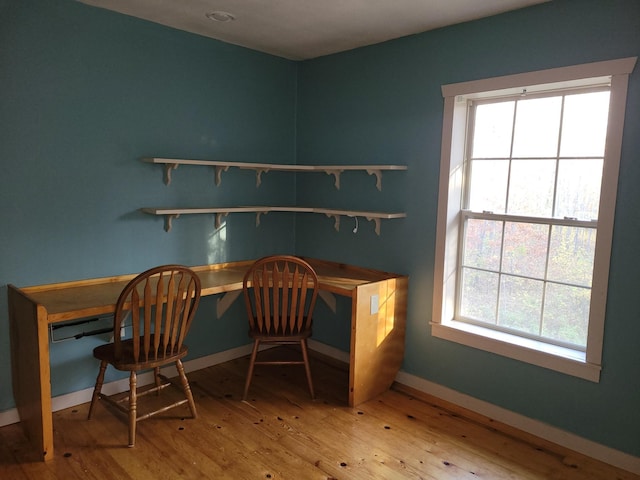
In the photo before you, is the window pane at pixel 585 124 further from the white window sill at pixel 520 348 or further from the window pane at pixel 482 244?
the white window sill at pixel 520 348

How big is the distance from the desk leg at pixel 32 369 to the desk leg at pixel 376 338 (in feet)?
5.24

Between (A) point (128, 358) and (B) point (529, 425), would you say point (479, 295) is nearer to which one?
(B) point (529, 425)

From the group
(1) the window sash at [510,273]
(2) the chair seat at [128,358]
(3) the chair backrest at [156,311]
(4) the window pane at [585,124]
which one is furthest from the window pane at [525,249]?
(2) the chair seat at [128,358]

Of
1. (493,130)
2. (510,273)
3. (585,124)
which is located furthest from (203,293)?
(585,124)

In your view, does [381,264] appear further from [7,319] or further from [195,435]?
[7,319]

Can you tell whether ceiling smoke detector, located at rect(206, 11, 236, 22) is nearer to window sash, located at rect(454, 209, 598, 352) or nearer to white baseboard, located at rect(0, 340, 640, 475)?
window sash, located at rect(454, 209, 598, 352)

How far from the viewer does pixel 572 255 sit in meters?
2.58

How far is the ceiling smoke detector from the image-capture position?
2793 mm

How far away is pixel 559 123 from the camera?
8.52ft

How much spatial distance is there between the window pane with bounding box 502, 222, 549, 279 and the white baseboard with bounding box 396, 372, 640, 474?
81 centimetres

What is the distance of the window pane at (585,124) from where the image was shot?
245 cm

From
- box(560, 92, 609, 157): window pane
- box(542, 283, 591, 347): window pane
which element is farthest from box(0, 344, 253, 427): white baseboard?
box(560, 92, 609, 157): window pane

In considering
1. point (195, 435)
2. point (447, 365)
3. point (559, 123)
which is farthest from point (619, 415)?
point (195, 435)

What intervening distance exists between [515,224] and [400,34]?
1.39 meters
